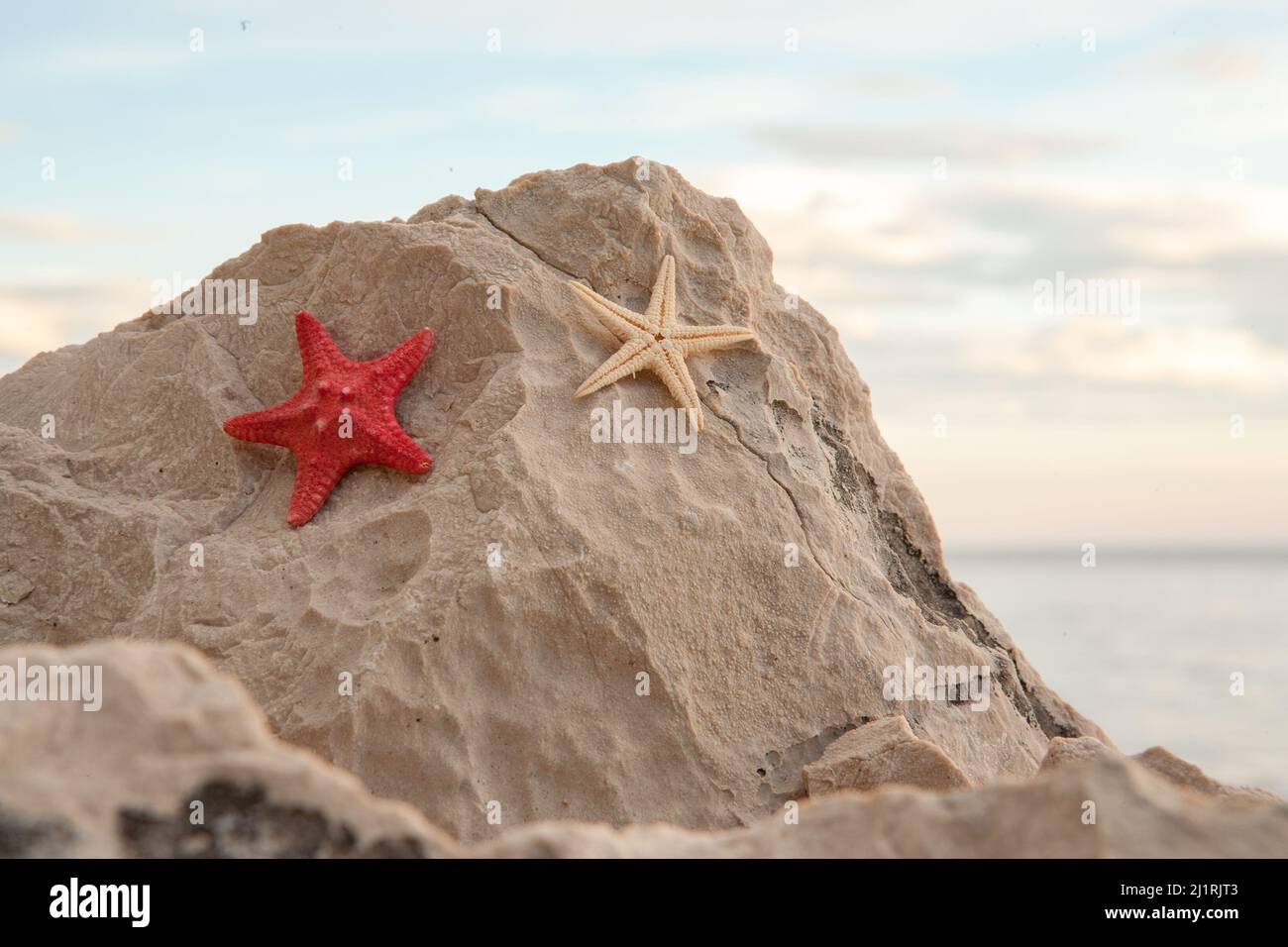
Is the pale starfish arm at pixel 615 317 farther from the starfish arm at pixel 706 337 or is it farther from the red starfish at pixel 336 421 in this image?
the red starfish at pixel 336 421

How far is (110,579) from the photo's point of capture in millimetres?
4902

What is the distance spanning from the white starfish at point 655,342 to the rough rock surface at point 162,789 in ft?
9.95

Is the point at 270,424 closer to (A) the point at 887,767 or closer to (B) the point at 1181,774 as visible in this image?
(A) the point at 887,767

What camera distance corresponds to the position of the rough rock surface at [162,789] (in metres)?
1.81

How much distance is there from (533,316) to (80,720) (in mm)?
3368

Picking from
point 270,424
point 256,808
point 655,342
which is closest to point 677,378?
point 655,342

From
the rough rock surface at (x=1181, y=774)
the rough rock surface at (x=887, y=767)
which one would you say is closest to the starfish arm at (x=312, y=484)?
the rough rock surface at (x=887, y=767)

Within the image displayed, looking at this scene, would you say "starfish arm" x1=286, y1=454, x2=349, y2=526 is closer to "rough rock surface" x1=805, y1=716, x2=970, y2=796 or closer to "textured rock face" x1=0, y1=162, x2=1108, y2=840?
"textured rock face" x1=0, y1=162, x2=1108, y2=840

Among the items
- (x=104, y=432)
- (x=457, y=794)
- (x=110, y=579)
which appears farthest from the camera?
(x=104, y=432)

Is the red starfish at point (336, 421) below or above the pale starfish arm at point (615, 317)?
below

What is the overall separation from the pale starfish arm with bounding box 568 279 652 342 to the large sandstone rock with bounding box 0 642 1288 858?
10.5 ft

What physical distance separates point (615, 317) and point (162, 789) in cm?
339
